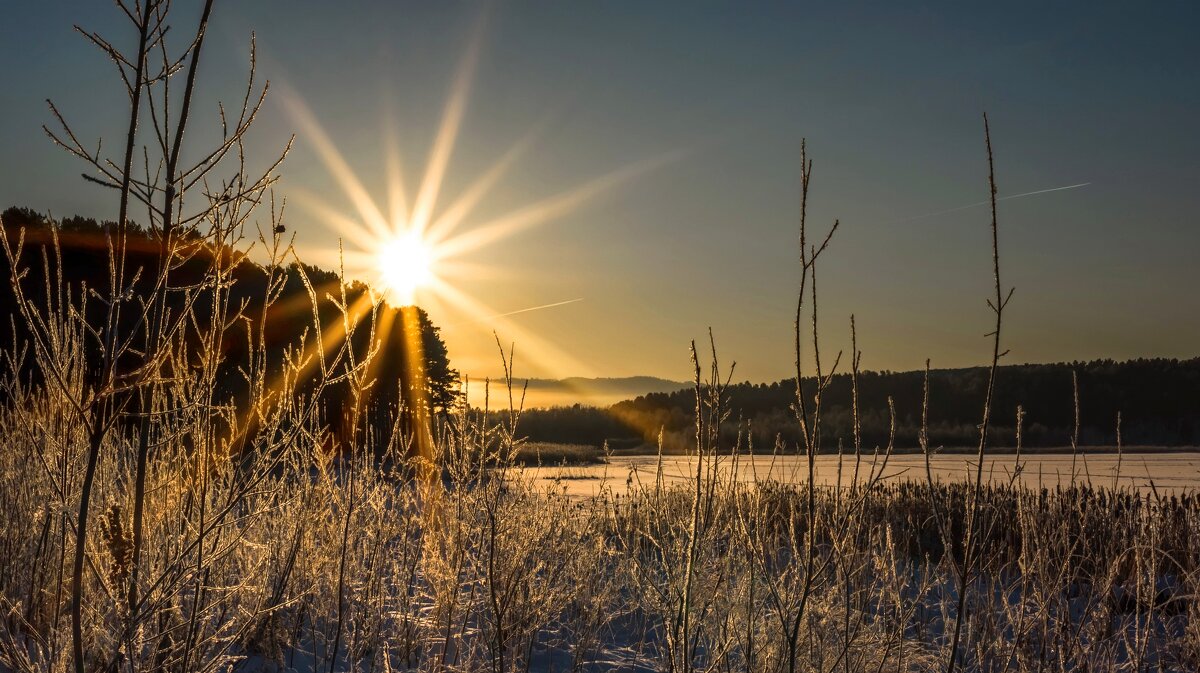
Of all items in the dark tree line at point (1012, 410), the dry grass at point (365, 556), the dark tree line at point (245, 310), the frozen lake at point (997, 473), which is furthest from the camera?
the dark tree line at point (1012, 410)

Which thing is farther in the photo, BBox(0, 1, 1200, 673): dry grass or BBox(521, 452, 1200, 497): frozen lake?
BBox(521, 452, 1200, 497): frozen lake

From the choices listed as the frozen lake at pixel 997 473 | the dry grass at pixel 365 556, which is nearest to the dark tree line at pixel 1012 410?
the frozen lake at pixel 997 473

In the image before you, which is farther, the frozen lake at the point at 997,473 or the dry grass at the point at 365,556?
the frozen lake at the point at 997,473

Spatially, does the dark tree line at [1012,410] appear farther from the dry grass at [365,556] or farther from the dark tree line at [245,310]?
the dry grass at [365,556]

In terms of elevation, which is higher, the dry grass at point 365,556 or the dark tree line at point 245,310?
the dark tree line at point 245,310

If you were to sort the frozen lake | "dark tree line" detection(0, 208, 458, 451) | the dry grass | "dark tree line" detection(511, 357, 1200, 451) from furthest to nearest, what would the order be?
"dark tree line" detection(511, 357, 1200, 451), "dark tree line" detection(0, 208, 458, 451), the frozen lake, the dry grass

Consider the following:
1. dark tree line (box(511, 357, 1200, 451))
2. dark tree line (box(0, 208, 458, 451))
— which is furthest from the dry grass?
dark tree line (box(511, 357, 1200, 451))

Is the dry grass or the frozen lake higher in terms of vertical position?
the dry grass

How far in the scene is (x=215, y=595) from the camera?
3.65 meters

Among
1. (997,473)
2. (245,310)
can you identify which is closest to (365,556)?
(245,310)

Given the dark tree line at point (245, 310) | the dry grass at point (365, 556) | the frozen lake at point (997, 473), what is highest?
the dark tree line at point (245, 310)

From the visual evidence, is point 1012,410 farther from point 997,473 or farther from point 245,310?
point 245,310

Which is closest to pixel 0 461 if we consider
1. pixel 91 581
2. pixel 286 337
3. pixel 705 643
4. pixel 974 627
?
pixel 91 581

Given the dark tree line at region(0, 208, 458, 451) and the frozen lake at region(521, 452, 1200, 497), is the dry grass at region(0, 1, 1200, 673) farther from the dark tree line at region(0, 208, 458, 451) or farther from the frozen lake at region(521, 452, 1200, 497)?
the dark tree line at region(0, 208, 458, 451)
